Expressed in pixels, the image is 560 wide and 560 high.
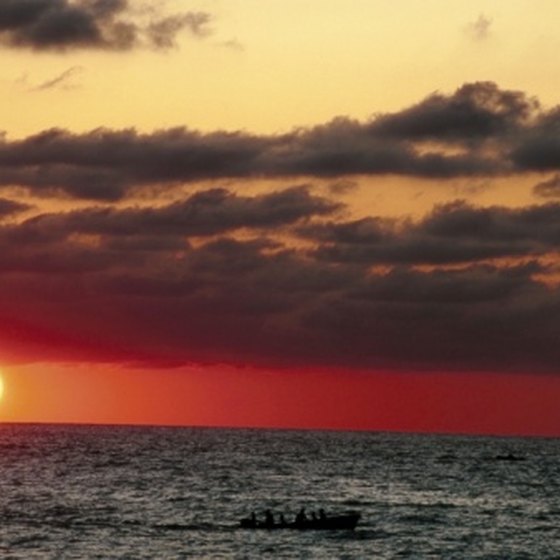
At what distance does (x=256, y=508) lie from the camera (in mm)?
135750

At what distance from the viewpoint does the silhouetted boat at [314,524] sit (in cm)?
11094

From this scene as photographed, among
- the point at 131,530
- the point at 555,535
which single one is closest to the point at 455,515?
the point at 555,535

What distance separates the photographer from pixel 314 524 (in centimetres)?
11175

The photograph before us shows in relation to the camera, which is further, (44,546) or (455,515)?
(455,515)

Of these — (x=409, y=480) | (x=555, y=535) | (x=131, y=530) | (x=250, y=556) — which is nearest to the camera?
(x=250, y=556)

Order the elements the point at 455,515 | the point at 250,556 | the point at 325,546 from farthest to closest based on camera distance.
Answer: the point at 455,515 < the point at 325,546 < the point at 250,556

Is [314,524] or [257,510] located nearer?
[314,524]

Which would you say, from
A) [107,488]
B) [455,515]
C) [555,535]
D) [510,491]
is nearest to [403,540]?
[555,535]

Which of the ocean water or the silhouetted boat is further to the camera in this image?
the silhouetted boat

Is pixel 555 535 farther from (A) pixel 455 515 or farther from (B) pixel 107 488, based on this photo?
(B) pixel 107 488

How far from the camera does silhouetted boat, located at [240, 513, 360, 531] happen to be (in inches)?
4368

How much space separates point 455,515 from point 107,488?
138 feet

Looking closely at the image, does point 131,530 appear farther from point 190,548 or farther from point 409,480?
point 409,480

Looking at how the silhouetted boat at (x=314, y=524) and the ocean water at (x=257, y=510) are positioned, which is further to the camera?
the silhouetted boat at (x=314, y=524)
